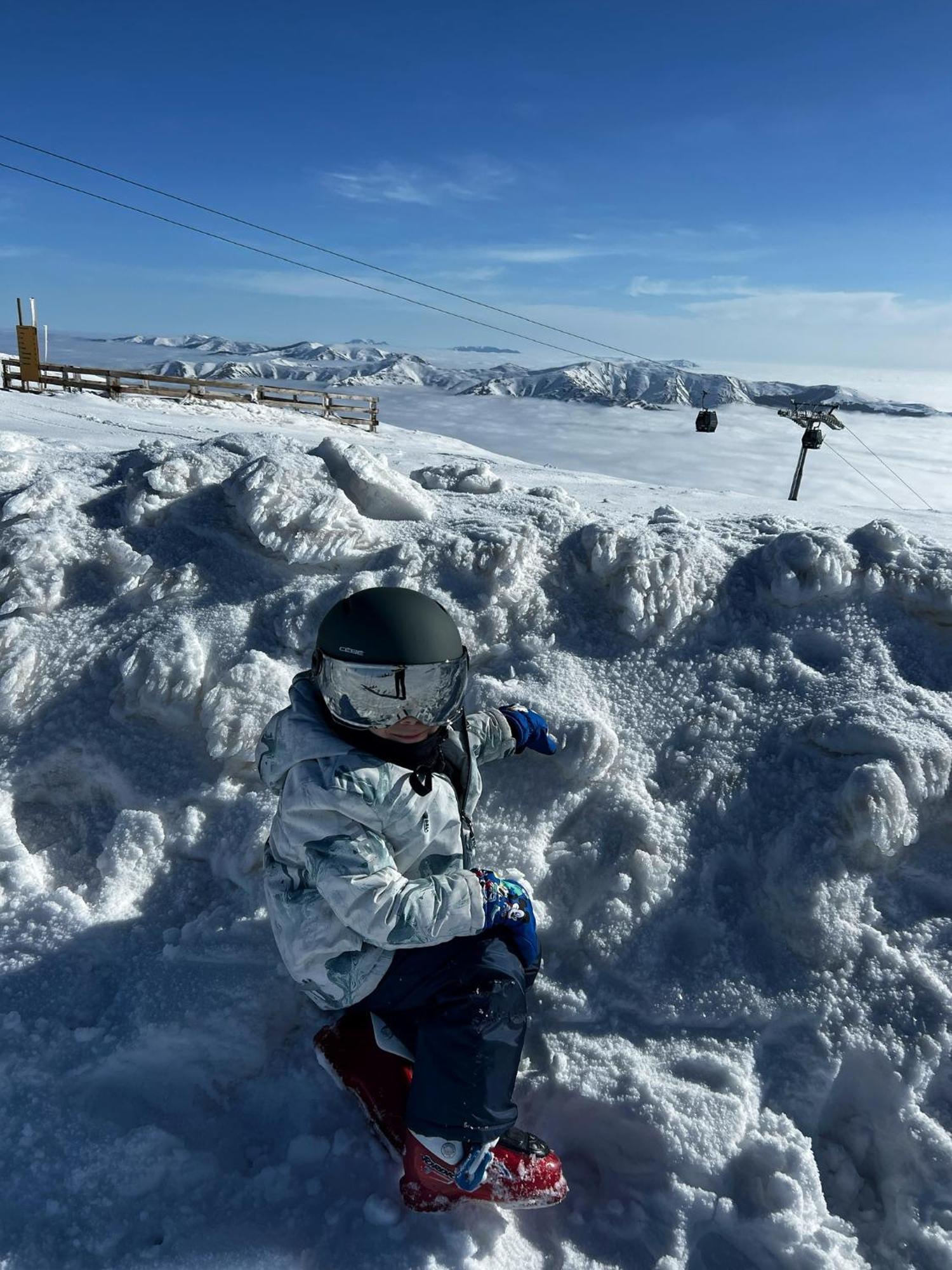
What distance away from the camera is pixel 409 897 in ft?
6.16

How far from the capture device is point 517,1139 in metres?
2.06

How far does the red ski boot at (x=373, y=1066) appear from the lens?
2111 mm

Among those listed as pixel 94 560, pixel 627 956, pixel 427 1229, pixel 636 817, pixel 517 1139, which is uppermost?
pixel 94 560

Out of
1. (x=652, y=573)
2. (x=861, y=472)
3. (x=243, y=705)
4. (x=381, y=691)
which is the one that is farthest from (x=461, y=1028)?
(x=861, y=472)

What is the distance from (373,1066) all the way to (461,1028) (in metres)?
0.44

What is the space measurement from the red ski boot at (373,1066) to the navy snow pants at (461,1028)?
16 cm

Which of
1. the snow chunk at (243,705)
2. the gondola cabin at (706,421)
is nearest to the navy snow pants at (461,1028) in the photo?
the snow chunk at (243,705)

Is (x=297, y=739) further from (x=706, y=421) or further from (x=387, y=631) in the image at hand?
(x=706, y=421)

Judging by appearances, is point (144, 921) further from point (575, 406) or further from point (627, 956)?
point (575, 406)

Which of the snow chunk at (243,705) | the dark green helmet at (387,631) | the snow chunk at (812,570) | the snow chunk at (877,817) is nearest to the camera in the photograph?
the dark green helmet at (387,631)

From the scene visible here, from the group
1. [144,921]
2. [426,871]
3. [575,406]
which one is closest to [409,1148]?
[426,871]

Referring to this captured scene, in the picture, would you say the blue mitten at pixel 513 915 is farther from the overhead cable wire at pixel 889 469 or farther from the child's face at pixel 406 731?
the overhead cable wire at pixel 889 469

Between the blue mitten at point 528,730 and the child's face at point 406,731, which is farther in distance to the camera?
the blue mitten at point 528,730

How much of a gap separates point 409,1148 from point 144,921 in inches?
50.1
